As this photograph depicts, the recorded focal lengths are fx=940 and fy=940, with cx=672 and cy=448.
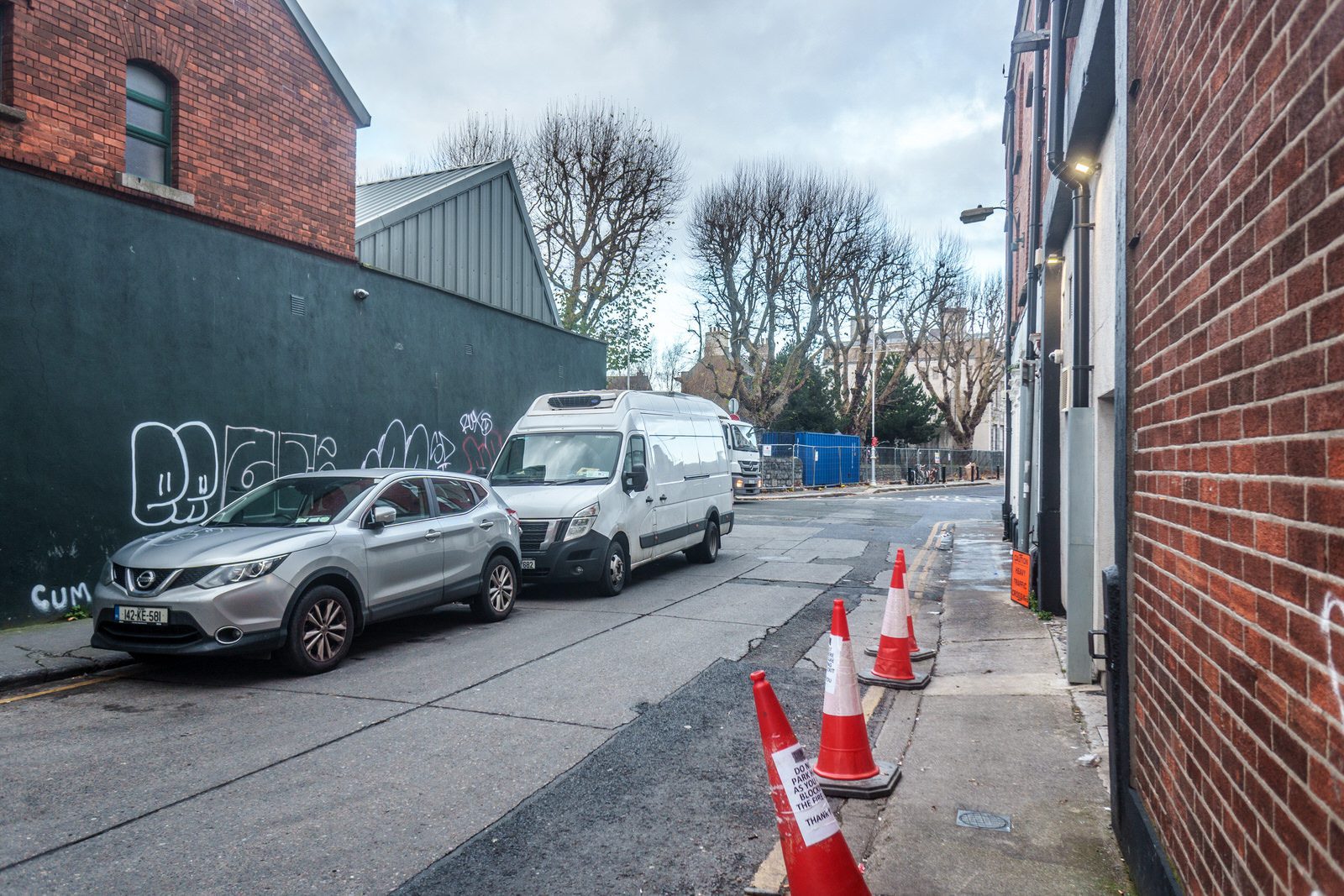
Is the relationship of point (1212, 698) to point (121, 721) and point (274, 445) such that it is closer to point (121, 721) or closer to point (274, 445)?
point (121, 721)

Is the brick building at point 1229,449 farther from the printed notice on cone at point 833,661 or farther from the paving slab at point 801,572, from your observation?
the paving slab at point 801,572

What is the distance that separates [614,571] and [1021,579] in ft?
14.9

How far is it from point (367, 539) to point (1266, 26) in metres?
7.22

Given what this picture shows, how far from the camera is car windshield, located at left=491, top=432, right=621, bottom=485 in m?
11.4

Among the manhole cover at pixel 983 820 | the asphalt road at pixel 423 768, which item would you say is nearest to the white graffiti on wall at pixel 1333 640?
the asphalt road at pixel 423 768

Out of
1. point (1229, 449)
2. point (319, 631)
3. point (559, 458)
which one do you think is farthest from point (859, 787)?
point (559, 458)

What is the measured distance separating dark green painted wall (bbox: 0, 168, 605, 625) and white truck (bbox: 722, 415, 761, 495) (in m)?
15.6

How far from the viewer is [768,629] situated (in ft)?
29.7

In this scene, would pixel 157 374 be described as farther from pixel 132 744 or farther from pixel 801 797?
pixel 801 797

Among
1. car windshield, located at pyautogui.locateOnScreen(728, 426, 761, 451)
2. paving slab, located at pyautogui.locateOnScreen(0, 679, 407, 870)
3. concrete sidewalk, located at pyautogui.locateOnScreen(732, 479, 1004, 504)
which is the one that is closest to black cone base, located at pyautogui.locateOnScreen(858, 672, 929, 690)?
paving slab, located at pyautogui.locateOnScreen(0, 679, 407, 870)

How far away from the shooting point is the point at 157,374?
1038 cm

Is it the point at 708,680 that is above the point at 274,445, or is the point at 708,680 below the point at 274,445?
below

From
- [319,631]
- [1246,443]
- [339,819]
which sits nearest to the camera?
[1246,443]

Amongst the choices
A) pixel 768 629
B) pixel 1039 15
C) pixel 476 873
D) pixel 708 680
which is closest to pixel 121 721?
pixel 476 873
